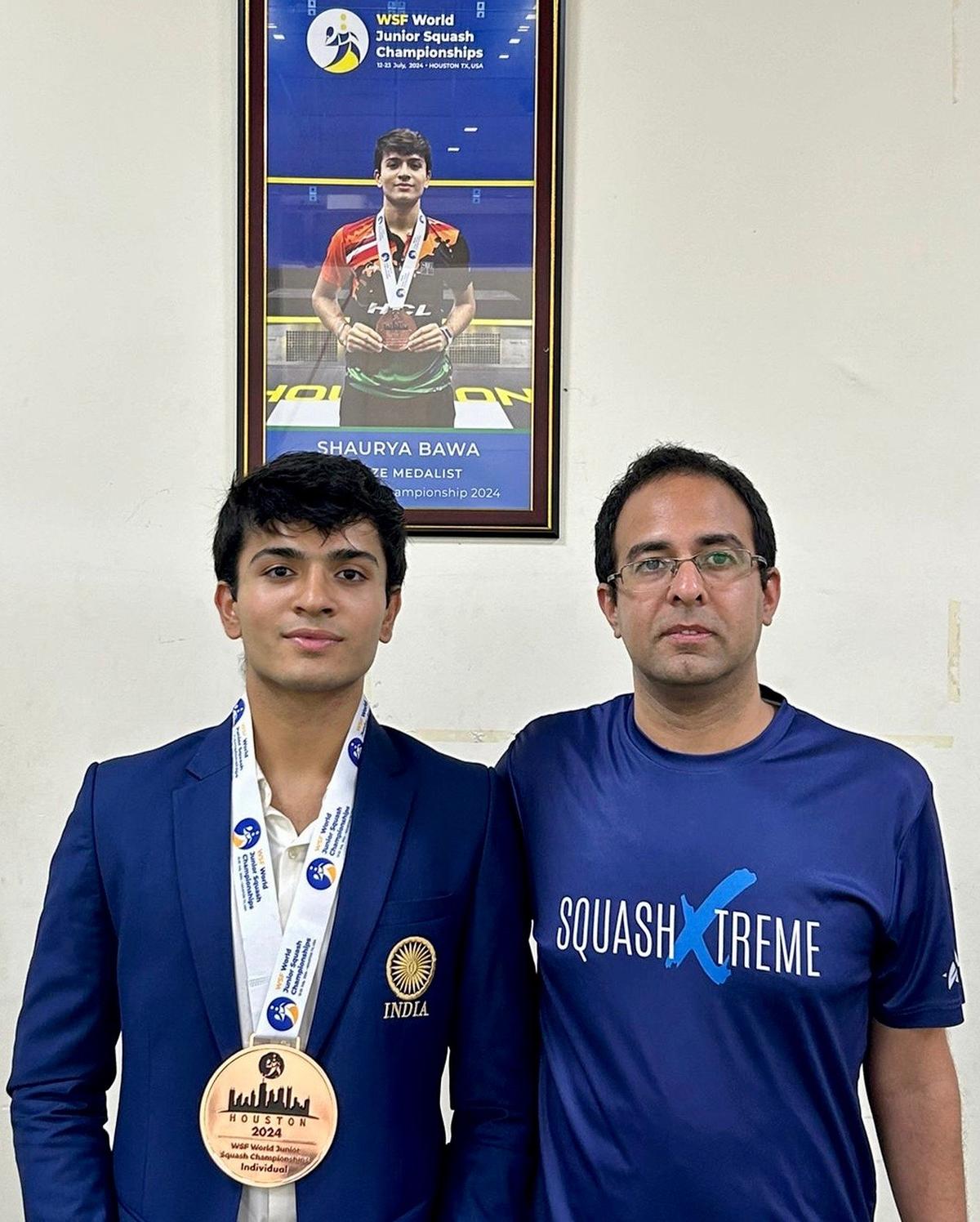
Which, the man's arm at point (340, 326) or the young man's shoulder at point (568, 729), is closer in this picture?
the young man's shoulder at point (568, 729)

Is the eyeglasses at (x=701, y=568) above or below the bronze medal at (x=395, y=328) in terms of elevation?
below

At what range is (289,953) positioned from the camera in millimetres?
1320

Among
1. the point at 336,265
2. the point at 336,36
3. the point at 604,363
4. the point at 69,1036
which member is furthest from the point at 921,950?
the point at 336,36

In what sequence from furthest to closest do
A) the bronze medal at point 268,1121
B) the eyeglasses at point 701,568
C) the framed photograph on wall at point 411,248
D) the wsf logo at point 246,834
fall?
the framed photograph on wall at point 411,248 → the eyeglasses at point 701,568 → the wsf logo at point 246,834 → the bronze medal at point 268,1121

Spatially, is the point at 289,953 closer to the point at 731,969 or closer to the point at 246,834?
the point at 246,834

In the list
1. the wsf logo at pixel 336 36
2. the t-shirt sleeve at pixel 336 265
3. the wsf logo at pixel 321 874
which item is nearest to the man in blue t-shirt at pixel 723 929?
the wsf logo at pixel 321 874

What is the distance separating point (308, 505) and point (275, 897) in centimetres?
47

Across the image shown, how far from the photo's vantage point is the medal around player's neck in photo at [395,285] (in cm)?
232

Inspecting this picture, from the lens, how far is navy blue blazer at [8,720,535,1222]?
1296 millimetres

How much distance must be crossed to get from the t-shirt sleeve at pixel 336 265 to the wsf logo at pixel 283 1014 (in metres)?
1.49

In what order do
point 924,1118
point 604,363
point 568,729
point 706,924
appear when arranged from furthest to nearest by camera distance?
point 604,363 < point 568,729 < point 924,1118 < point 706,924

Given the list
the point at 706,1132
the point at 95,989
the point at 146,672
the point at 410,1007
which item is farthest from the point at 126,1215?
the point at 146,672

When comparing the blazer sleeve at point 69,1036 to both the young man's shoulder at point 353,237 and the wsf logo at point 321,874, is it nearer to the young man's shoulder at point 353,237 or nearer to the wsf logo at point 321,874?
the wsf logo at point 321,874

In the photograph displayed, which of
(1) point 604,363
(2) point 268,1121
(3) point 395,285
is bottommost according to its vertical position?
(2) point 268,1121
